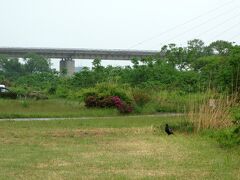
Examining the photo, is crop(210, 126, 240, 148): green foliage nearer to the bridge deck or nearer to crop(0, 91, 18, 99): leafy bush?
crop(0, 91, 18, 99): leafy bush

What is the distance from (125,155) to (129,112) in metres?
17.6

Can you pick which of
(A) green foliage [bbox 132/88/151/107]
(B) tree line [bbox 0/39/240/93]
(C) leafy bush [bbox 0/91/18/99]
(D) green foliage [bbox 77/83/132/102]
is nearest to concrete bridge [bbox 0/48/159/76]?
(B) tree line [bbox 0/39/240/93]

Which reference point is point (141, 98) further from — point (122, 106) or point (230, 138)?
point (230, 138)

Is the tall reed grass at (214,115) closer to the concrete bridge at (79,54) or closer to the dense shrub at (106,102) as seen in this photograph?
the dense shrub at (106,102)

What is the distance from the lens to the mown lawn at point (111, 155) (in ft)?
30.9

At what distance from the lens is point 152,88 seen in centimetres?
3678

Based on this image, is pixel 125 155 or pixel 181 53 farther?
pixel 181 53

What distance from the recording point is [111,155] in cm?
1184

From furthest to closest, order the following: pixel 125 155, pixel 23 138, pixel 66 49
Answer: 1. pixel 66 49
2. pixel 23 138
3. pixel 125 155

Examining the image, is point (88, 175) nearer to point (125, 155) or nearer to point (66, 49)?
point (125, 155)

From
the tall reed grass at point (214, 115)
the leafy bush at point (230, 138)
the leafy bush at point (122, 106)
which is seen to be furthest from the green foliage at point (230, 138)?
the leafy bush at point (122, 106)

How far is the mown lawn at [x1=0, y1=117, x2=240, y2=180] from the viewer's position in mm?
9406

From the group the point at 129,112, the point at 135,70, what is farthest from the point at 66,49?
the point at 129,112

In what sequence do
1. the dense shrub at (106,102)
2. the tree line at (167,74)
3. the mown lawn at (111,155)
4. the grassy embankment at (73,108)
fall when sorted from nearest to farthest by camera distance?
the mown lawn at (111,155), the tree line at (167,74), the grassy embankment at (73,108), the dense shrub at (106,102)
